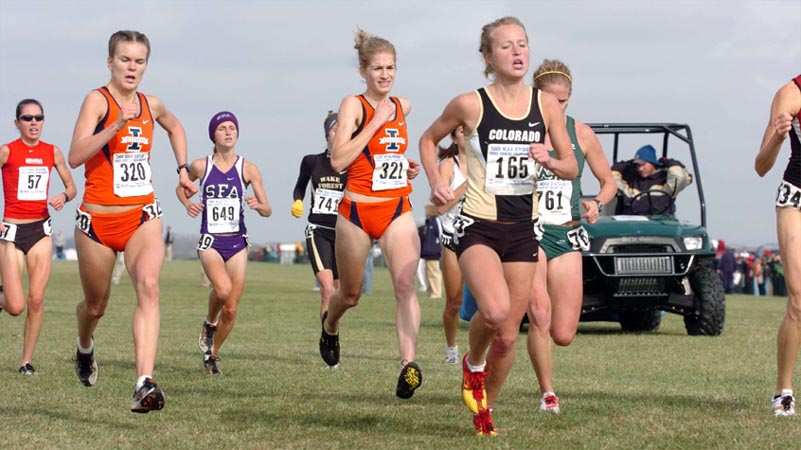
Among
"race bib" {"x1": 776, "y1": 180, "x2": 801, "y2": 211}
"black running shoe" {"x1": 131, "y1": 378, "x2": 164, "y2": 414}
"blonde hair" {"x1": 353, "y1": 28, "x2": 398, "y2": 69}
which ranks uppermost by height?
"blonde hair" {"x1": 353, "y1": 28, "x2": 398, "y2": 69}

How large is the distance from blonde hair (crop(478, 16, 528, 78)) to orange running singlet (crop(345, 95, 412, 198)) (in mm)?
1663

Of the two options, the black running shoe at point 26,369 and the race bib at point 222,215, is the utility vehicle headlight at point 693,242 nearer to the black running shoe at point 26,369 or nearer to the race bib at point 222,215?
the race bib at point 222,215

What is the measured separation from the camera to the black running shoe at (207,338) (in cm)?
1201

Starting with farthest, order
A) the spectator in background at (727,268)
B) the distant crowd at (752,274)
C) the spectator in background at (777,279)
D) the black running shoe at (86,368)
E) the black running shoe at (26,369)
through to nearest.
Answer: the spectator in background at (727,268)
the distant crowd at (752,274)
the spectator in background at (777,279)
the black running shoe at (26,369)
the black running shoe at (86,368)

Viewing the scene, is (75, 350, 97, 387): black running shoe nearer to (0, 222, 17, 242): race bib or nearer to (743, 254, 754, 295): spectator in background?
(0, 222, 17, 242): race bib

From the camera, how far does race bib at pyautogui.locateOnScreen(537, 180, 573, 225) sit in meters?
9.00

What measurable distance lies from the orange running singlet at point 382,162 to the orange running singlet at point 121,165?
1.64 m

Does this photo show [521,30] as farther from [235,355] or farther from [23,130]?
[235,355]

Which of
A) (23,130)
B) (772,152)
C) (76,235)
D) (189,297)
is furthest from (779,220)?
(189,297)

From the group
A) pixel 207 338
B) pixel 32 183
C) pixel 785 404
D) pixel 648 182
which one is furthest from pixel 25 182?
pixel 648 182

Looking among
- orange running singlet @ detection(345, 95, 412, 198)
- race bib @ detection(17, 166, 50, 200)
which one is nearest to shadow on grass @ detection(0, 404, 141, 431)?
orange running singlet @ detection(345, 95, 412, 198)

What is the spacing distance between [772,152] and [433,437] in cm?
293

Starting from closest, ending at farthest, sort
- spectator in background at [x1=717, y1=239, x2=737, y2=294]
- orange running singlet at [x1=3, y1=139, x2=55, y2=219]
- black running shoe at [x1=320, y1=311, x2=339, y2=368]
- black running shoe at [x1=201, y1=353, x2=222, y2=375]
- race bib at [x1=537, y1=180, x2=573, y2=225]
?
1. race bib at [x1=537, y1=180, x2=573, y2=225]
2. black running shoe at [x1=320, y1=311, x2=339, y2=368]
3. black running shoe at [x1=201, y1=353, x2=222, y2=375]
4. orange running singlet at [x1=3, y1=139, x2=55, y2=219]
5. spectator in background at [x1=717, y1=239, x2=737, y2=294]

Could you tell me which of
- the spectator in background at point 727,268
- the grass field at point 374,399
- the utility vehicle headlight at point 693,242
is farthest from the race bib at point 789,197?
the spectator in background at point 727,268
